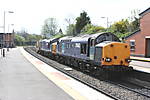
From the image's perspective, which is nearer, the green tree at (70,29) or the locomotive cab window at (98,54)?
the locomotive cab window at (98,54)

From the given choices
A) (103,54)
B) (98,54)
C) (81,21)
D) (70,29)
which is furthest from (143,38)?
(70,29)

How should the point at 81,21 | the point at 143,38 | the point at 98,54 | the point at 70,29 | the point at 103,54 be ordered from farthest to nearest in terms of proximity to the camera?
the point at 70,29
the point at 81,21
the point at 143,38
the point at 98,54
the point at 103,54

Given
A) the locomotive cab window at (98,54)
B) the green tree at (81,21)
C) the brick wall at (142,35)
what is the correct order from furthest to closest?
the green tree at (81,21), the brick wall at (142,35), the locomotive cab window at (98,54)

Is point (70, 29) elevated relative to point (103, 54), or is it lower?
elevated

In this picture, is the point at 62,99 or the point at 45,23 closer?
the point at 62,99

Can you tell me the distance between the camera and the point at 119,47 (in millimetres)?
19047

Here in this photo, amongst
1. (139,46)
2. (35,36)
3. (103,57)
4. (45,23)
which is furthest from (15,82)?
(35,36)

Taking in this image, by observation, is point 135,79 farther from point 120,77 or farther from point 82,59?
point 82,59

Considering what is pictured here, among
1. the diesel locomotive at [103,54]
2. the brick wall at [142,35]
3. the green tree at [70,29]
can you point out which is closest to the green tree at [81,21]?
the green tree at [70,29]

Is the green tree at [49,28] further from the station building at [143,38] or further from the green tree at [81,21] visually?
the station building at [143,38]

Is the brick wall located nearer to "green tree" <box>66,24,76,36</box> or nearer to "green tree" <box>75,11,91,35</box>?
"green tree" <box>75,11,91,35</box>

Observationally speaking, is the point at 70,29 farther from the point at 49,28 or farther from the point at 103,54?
the point at 103,54

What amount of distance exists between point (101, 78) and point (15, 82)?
563cm

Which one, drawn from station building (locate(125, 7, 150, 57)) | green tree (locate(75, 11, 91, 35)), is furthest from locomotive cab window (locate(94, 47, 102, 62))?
green tree (locate(75, 11, 91, 35))
